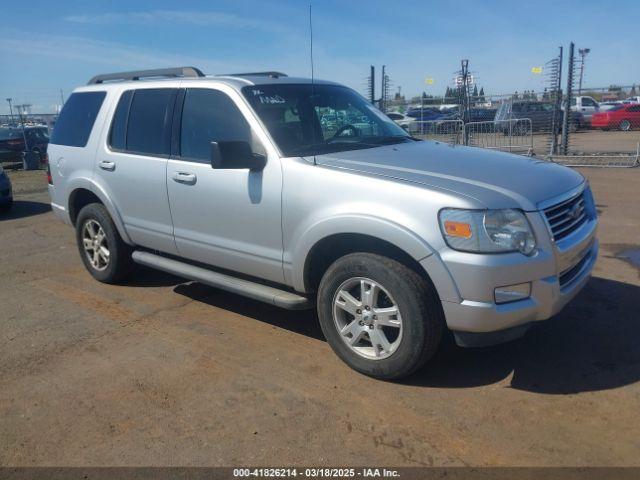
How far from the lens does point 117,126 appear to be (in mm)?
5289

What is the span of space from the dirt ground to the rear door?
2.40ft

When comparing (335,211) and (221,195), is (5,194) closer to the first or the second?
(221,195)

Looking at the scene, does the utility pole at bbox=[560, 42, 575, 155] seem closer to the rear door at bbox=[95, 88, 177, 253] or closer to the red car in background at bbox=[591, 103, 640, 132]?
the rear door at bbox=[95, 88, 177, 253]

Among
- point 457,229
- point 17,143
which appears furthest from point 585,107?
point 457,229

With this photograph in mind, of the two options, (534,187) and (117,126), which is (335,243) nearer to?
(534,187)

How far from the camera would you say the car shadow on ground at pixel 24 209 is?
10172 millimetres

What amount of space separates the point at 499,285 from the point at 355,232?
908mm

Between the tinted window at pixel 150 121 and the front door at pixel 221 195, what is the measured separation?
142mm

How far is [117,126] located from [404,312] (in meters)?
3.44

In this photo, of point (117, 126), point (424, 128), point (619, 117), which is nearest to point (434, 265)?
point (117, 126)

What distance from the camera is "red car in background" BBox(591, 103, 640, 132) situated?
26359 mm

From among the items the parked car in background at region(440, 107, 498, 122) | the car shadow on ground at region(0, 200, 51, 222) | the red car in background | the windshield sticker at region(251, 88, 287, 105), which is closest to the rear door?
the windshield sticker at region(251, 88, 287, 105)

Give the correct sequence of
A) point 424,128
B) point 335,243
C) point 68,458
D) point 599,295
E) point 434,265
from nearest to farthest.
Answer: point 68,458 < point 434,265 < point 335,243 < point 599,295 < point 424,128

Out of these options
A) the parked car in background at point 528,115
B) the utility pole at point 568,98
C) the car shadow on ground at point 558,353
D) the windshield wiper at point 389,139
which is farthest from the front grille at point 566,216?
the parked car in background at point 528,115
